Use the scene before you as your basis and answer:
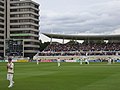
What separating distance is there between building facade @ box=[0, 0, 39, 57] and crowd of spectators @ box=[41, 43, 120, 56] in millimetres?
14110

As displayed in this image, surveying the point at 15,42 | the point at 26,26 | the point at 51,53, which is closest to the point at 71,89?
the point at 15,42

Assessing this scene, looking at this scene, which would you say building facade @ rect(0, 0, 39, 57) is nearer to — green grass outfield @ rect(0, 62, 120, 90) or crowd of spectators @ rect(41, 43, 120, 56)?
crowd of spectators @ rect(41, 43, 120, 56)

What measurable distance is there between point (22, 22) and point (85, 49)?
115 feet

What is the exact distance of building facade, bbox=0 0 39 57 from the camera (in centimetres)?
13505

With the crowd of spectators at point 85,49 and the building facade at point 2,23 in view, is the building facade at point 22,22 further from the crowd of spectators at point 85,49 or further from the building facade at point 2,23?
the crowd of spectators at point 85,49

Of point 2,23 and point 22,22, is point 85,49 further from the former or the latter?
point 2,23

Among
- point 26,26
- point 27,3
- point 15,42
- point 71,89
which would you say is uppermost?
point 27,3

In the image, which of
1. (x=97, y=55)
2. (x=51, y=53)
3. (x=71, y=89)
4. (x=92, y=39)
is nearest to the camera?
(x=71, y=89)

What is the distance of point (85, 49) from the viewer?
11912 cm

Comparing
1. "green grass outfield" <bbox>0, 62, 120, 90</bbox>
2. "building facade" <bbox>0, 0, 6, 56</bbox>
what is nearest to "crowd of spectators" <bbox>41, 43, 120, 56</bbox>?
"building facade" <bbox>0, 0, 6, 56</bbox>

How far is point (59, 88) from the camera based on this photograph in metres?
19.2

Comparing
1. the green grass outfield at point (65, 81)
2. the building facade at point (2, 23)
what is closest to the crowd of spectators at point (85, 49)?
the building facade at point (2, 23)

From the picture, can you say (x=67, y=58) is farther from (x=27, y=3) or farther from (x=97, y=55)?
(x=27, y=3)

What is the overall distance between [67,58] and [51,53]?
9156 millimetres
